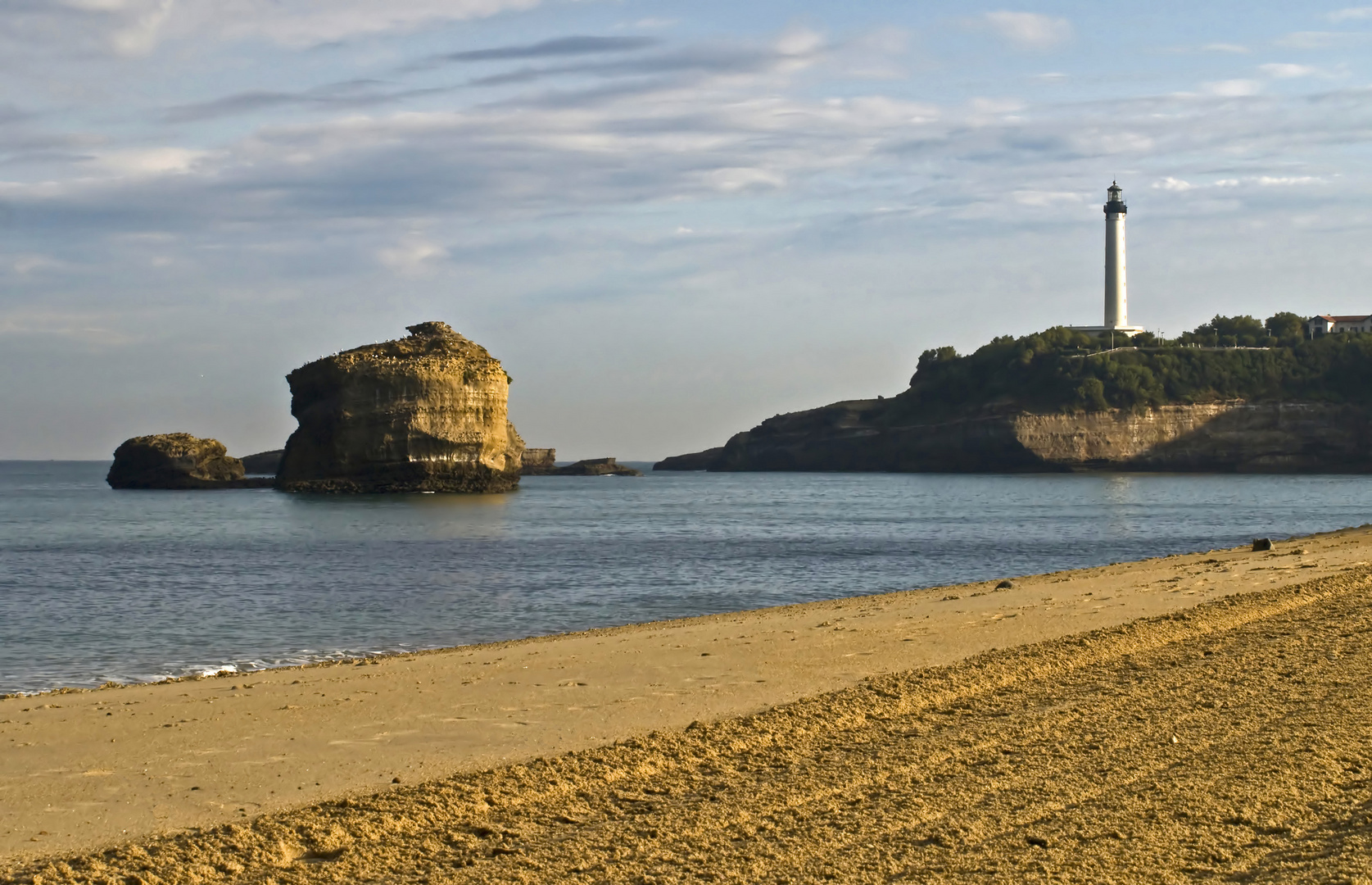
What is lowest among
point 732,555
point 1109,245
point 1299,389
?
point 732,555

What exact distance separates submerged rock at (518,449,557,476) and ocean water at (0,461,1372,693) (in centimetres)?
9352

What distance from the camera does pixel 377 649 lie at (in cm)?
1764

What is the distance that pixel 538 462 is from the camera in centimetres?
17500

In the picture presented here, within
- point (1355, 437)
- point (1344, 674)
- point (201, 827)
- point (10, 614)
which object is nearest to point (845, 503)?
point (10, 614)

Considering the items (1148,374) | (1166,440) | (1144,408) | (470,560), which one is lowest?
(470,560)

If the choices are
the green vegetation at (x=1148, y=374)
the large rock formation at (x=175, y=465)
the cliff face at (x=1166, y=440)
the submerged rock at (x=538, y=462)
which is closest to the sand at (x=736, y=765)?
the large rock formation at (x=175, y=465)

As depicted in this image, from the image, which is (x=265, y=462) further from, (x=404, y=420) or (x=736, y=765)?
(x=736, y=765)

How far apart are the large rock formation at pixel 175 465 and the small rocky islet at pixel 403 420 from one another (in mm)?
19027

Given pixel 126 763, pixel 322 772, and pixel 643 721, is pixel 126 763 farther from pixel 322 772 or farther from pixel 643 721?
pixel 643 721

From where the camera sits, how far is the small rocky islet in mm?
90125

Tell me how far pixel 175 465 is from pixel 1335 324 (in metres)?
150

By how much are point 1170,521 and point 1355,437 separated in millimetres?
96798

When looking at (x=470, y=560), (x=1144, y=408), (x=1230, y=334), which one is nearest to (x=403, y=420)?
(x=470, y=560)

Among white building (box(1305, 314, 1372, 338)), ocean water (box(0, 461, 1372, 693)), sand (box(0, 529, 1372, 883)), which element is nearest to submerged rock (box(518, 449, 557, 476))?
ocean water (box(0, 461, 1372, 693))
